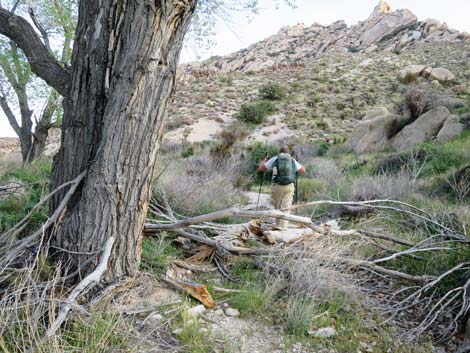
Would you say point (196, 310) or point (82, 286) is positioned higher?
point (82, 286)

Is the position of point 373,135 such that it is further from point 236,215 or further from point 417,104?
point 236,215

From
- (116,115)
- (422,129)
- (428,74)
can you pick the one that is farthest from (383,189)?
Result: (428,74)

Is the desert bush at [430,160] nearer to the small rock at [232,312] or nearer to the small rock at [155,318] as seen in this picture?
the small rock at [232,312]

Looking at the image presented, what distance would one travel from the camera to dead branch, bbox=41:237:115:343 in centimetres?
208

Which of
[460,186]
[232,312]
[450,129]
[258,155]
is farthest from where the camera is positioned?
[258,155]

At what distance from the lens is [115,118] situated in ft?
8.84

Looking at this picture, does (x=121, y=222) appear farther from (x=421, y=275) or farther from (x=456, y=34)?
(x=456, y=34)

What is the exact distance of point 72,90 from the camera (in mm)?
2891

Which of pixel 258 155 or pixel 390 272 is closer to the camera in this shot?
pixel 390 272

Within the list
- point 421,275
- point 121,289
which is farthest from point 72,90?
point 421,275

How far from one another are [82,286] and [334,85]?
29839 millimetres

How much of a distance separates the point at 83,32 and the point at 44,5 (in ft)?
29.6

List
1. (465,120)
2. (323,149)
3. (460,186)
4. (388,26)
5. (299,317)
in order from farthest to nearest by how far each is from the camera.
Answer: (388,26) < (323,149) < (465,120) < (460,186) < (299,317)

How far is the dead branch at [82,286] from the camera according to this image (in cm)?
208
